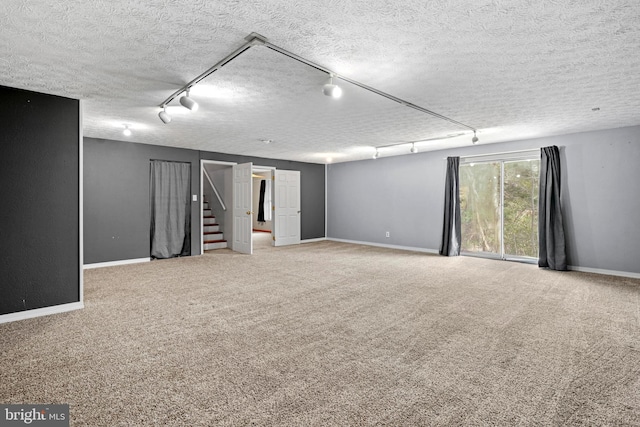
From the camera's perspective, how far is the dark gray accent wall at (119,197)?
6008 mm

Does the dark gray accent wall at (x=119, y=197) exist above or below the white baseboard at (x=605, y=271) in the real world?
above

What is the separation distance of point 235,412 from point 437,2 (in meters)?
2.79

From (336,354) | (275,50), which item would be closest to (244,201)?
A: (275,50)

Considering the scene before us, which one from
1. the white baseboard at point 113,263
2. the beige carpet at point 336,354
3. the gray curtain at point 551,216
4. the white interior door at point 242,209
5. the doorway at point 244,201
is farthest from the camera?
the doorway at point 244,201

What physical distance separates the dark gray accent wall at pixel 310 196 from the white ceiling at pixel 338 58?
14.7ft

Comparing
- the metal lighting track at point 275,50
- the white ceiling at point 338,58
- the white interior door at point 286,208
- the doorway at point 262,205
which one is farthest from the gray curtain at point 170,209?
the doorway at point 262,205

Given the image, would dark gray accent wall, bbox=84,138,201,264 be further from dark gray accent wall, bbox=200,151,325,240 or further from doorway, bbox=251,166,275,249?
doorway, bbox=251,166,275,249

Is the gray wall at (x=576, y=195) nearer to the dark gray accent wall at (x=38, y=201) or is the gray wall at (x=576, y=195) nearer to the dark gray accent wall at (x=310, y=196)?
the dark gray accent wall at (x=310, y=196)

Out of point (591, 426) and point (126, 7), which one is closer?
point (591, 426)

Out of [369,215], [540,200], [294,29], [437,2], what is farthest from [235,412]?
[369,215]

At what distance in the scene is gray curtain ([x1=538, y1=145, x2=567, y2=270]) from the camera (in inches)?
225

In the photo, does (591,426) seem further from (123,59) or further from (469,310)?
(123,59)

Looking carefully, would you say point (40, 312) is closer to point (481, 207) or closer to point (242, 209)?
point (242, 209)

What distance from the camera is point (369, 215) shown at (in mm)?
9031
